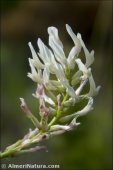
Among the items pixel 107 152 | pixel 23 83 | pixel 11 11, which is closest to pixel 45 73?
pixel 107 152

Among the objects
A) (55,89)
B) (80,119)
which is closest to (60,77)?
(55,89)

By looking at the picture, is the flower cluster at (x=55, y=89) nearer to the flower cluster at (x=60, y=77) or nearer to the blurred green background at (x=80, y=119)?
the flower cluster at (x=60, y=77)

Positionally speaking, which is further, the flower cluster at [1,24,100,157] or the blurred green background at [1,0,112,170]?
the blurred green background at [1,0,112,170]

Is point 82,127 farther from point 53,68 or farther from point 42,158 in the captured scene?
point 53,68

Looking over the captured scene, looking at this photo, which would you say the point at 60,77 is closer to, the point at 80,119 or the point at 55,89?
the point at 55,89

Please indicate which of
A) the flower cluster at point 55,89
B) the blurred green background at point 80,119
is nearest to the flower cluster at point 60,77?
the flower cluster at point 55,89

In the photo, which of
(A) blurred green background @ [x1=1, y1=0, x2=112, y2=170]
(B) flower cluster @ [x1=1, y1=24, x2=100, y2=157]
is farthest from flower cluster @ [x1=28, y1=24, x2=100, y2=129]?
(A) blurred green background @ [x1=1, y1=0, x2=112, y2=170]

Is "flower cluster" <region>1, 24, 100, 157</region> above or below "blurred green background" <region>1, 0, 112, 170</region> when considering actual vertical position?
below

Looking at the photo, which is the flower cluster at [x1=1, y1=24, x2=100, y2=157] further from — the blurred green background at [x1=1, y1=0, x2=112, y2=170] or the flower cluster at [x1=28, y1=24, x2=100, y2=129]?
the blurred green background at [x1=1, y1=0, x2=112, y2=170]
